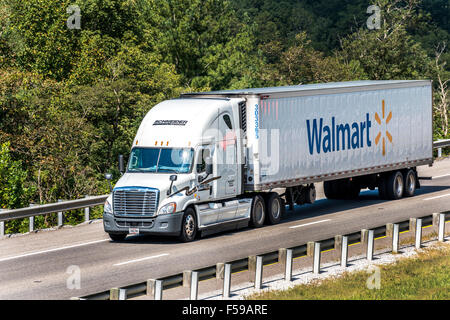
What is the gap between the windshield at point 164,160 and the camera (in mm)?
22359

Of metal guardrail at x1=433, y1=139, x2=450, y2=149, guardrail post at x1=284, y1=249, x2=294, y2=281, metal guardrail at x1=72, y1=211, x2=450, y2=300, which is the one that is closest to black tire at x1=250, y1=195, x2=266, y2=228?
metal guardrail at x1=72, y1=211, x2=450, y2=300

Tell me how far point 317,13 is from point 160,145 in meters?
124

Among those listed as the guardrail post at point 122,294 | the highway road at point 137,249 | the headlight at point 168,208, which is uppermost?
the headlight at point 168,208

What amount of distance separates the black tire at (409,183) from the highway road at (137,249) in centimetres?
130

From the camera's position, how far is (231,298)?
15.3m

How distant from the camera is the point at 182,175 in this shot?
72.6 ft

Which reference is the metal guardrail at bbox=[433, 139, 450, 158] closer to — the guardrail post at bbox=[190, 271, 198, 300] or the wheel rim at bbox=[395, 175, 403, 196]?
the wheel rim at bbox=[395, 175, 403, 196]

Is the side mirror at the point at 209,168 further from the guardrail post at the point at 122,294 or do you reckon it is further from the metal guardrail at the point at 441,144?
the metal guardrail at the point at 441,144

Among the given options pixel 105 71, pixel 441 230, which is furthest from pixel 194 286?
pixel 105 71

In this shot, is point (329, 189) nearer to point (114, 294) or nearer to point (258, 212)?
point (258, 212)

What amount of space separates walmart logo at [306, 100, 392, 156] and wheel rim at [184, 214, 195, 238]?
5.63 metres

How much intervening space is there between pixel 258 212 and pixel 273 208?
2.37 ft

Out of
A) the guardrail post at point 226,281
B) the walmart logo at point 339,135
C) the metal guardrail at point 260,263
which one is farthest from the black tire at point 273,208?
the guardrail post at point 226,281
